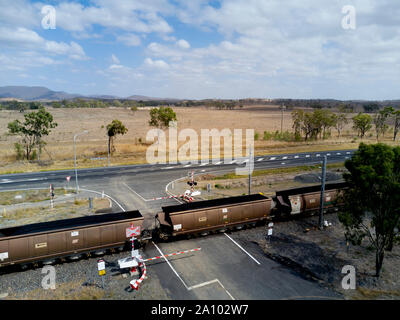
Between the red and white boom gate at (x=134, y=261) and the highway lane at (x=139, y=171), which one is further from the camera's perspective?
the highway lane at (x=139, y=171)

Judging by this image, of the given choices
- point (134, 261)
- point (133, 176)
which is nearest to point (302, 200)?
point (134, 261)

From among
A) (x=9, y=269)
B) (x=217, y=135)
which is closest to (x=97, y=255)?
(x=9, y=269)

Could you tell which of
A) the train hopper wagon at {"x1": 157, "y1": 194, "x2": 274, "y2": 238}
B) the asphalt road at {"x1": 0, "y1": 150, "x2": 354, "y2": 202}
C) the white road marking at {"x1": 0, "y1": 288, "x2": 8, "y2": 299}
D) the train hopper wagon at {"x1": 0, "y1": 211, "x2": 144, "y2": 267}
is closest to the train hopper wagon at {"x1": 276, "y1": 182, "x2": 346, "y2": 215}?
the train hopper wagon at {"x1": 157, "y1": 194, "x2": 274, "y2": 238}

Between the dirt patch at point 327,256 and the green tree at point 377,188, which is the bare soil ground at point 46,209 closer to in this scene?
the dirt patch at point 327,256

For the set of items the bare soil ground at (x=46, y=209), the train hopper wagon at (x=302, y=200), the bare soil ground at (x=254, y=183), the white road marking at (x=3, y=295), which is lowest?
the white road marking at (x=3, y=295)

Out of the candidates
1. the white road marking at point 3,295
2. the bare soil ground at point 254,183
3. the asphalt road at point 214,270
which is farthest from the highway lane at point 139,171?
the white road marking at point 3,295

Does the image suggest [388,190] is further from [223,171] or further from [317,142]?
[317,142]

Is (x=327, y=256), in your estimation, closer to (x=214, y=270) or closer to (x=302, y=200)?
(x=302, y=200)
